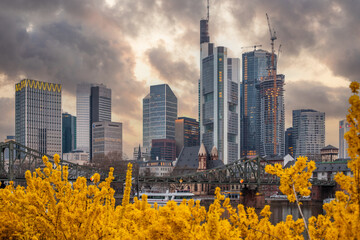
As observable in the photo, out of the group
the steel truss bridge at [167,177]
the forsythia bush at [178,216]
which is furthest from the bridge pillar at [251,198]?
the forsythia bush at [178,216]

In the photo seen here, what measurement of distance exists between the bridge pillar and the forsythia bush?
264 feet

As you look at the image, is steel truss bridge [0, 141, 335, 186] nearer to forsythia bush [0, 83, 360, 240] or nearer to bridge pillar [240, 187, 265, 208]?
bridge pillar [240, 187, 265, 208]

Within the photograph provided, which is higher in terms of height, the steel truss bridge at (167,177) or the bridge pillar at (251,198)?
the steel truss bridge at (167,177)

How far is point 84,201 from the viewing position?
13.5 meters

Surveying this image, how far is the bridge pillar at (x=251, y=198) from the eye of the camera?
93.4 metres

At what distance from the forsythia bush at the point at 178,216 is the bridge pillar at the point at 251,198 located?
80390mm

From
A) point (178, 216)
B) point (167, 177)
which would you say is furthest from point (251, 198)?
point (178, 216)

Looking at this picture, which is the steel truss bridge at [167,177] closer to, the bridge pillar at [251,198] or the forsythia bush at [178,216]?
the bridge pillar at [251,198]

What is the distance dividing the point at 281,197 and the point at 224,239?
11754cm

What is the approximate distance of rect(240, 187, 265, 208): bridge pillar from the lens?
93.4 metres

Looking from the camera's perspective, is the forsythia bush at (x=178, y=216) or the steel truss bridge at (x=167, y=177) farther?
the steel truss bridge at (x=167, y=177)

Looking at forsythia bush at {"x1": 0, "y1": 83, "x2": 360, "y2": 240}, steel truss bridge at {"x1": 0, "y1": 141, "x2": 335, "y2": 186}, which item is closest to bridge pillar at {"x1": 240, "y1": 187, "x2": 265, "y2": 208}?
steel truss bridge at {"x1": 0, "y1": 141, "x2": 335, "y2": 186}

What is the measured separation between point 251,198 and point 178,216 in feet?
A: 290

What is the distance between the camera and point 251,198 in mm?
95750
